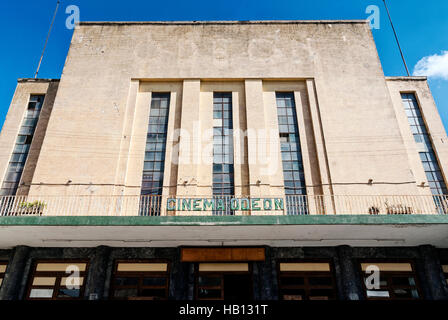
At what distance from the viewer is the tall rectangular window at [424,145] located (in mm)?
15623

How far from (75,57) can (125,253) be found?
12.1m

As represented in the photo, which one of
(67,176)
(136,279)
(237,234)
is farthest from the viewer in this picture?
(67,176)

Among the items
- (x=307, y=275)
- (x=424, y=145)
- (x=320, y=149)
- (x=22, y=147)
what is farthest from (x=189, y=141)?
(x=424, y=145)

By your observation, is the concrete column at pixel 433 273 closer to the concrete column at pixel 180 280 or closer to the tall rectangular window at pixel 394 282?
the tall rectangular window at pixel 394 282

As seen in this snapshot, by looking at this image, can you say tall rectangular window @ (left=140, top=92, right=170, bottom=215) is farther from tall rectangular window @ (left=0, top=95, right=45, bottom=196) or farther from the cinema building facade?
tall rectangular window @ (left=0, top=95, right=45, bottom=196)

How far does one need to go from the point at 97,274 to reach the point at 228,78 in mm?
11161

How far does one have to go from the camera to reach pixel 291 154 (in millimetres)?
15898

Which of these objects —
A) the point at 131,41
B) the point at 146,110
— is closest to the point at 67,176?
the point at 146,110

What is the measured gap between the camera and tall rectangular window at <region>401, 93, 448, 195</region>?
15.6 metres

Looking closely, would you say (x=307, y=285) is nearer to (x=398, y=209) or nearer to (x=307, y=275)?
(x=307, y=275)

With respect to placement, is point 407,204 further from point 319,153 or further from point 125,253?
point 125,253

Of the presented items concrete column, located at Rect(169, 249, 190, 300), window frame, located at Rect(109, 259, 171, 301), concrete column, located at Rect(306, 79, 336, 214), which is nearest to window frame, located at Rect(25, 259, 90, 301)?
window frame, located at Rect(109, 259, 171, 301)

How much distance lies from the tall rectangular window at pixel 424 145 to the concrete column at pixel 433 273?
5030mm

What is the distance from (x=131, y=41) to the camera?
18.8 metres
